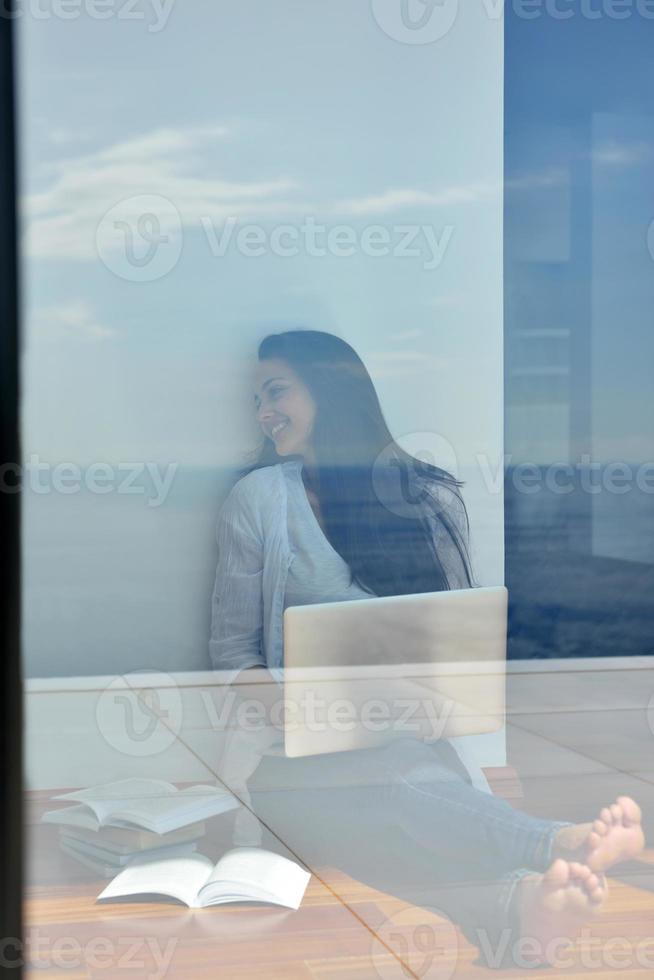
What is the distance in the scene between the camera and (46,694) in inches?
31.9

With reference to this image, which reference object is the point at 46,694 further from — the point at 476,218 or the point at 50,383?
the point at 476,218

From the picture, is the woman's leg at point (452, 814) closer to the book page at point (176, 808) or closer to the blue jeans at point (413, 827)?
the blue jeans at point (413, 827)

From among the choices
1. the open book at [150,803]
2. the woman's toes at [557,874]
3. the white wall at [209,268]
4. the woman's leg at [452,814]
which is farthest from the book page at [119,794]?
the woman's toes at [557,874]

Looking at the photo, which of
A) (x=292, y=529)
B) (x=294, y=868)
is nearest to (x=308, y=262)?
(x=292, y=529)

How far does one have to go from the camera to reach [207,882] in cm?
94

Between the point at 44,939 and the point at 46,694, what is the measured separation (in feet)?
0.56

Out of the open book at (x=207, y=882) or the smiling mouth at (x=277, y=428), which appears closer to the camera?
the open book at (x=207, y=882)

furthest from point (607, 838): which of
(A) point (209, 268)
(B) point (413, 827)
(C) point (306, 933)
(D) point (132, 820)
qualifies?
(A) point (209, 268)

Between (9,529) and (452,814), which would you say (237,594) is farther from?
(9,529)

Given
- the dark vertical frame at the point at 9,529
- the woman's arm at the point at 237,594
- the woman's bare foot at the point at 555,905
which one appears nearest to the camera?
the dark vertical frame at the point at 9,529

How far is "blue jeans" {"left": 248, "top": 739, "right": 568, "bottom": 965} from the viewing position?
101cm

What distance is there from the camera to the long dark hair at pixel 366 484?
1.17m

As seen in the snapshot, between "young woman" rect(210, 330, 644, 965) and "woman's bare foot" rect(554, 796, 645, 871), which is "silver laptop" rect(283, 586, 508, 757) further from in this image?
"woman's bare foot" rect(554, 796, 645, 871)

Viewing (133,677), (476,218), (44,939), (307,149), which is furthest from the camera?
(476,218)
